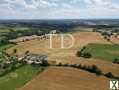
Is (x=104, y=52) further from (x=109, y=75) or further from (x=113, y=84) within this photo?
(x=113, y=84)

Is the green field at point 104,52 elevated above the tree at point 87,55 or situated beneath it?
situated beneath

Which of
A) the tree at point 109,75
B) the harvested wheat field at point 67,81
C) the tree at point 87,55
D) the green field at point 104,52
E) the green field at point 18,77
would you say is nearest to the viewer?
the harvested wheat field at point 67,81

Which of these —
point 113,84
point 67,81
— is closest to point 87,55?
point 67,81

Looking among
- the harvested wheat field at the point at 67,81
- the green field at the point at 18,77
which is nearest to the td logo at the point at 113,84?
the harvested wheat field at the point at 67,81

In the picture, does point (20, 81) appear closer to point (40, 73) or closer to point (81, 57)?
point (40, 73)

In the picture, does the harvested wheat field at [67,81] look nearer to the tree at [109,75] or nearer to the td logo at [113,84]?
the tree at [109,75]

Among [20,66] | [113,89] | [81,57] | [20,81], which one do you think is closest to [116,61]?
[81,57]

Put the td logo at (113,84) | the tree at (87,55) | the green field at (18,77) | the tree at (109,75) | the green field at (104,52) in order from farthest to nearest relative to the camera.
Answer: the green field at (104,52), the tree at (87,55), the tree at (109,75), the green field at (18,77), the td logo at (113,84)
